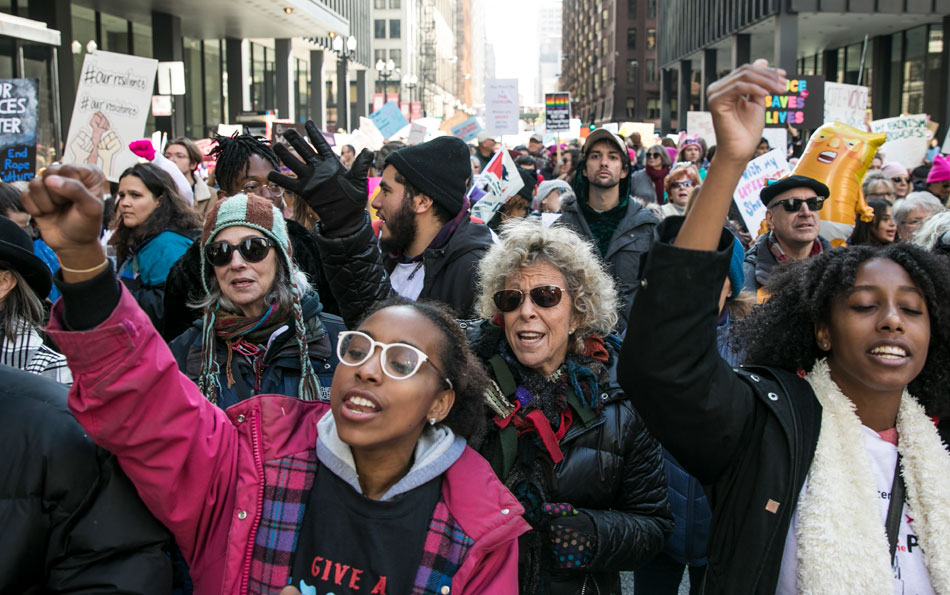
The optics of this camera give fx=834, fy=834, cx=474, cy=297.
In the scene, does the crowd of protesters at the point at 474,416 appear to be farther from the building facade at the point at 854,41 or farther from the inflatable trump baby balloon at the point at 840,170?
the building facade at the point at 854,41

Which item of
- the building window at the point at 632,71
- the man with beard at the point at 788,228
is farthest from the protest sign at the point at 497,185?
the building window at the point at 632,71

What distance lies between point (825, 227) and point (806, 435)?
4.29 meters

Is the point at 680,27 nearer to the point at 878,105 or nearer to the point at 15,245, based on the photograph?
the point at 878,105

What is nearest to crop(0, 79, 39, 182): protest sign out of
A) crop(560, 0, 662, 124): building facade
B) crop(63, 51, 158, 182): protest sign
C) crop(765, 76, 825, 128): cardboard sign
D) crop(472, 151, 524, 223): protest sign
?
crop(63, 51, 158, 182): protest sign

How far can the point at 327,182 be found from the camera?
2.84 m

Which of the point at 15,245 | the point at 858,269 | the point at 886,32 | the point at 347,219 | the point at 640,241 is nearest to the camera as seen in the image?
the point at 858,269

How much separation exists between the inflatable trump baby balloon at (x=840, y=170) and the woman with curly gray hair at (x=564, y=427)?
141 inches

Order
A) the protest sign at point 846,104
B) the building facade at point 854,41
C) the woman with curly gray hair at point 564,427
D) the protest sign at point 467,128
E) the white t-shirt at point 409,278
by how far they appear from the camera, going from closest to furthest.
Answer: the woman with curly gray hair at point 564,427, the white t-shirt at point 409,278, the protest sign at point 846,104, the protest sign at point 467,128, the building facade at point 854,41

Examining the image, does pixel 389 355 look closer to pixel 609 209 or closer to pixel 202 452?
pixel 202 452

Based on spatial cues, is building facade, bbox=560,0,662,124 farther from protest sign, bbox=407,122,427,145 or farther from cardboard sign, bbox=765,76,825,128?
cardboard sign, bbox=765,76,825,128

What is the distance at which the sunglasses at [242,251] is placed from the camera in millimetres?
3121

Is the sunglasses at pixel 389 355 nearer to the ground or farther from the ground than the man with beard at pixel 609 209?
nearer to the ground

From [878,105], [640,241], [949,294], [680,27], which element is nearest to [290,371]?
[949,294]

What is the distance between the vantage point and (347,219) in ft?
9.70
